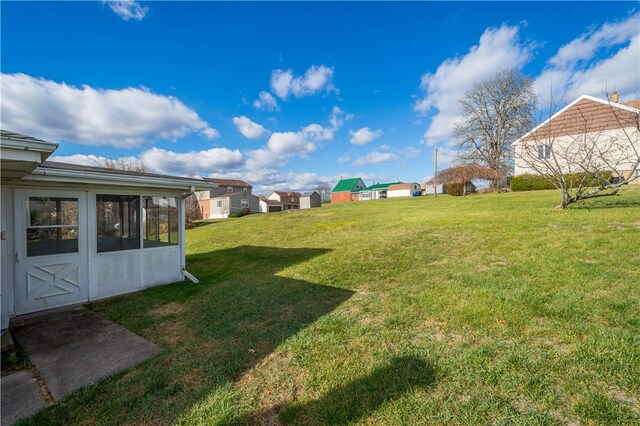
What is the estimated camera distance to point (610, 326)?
9.96 feet

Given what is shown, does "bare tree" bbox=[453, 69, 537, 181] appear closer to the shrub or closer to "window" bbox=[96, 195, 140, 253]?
the shrub

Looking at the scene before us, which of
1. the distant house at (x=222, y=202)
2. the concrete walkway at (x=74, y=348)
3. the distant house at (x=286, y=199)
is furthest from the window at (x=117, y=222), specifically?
the distant house at (x=286, y=199)

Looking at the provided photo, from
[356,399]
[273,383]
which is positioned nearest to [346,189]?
[273,383]

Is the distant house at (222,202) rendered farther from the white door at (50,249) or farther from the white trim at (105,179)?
the white door at (50,249)

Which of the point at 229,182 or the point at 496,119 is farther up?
the point at 496,119

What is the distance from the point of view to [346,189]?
2386 inches

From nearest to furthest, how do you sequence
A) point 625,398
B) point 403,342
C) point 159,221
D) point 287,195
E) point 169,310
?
point 625,398
point 403,342
point 169,310
point 159,221
point 287,195

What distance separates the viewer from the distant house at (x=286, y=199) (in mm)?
55000

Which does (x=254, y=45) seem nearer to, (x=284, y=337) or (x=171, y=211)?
(x=171, y=211)

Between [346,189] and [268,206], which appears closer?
[268,206]

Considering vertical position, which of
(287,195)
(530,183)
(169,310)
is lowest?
(169,310)

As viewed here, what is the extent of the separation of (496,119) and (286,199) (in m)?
38.5

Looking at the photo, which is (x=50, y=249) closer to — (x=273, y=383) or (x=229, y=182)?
(x=273, y=383)

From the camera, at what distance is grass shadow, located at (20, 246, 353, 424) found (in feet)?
8.18
